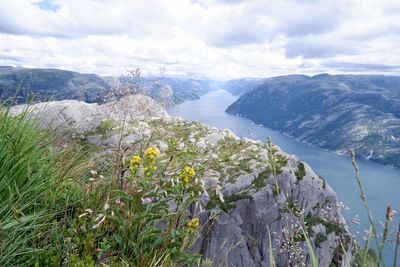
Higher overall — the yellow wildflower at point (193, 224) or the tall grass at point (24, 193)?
the tall grass at point (24, 193)

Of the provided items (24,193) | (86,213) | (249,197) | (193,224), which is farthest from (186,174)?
(249,197)

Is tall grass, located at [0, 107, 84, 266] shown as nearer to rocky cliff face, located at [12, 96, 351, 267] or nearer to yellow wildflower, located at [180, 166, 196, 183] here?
yellow wildflower, located at [180, 166, 196, 183]

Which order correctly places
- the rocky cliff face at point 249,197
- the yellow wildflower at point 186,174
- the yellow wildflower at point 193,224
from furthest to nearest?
the rocky cliff face at point 249,197, the yellow wildflower at point 193,224, the yellow wildflower at point 186,174

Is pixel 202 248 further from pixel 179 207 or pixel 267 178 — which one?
pixel 179 207

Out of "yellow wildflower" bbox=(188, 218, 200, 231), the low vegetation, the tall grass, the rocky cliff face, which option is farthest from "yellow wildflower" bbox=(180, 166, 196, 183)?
the rocky cliff face

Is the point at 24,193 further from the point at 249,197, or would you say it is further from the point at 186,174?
the point at 249,197

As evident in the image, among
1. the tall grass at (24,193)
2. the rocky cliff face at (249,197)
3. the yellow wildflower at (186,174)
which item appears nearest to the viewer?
the tall grass at (24,193)

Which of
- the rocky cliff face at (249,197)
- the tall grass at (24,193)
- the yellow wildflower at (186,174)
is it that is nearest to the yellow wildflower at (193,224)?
the yellow wildflower at (186,174)

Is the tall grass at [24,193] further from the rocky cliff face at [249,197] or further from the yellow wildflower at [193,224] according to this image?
the rocky cliff face at [249,197]

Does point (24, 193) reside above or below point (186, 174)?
below

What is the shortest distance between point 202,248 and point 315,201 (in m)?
5.97

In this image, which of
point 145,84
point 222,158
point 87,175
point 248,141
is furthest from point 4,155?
point 248,141

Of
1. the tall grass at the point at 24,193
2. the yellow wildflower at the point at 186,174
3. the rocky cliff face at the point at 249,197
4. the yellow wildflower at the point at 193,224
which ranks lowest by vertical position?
the rocky cliff face at the point at 249,197

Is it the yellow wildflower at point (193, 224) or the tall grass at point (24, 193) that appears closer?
the tall grass at point (24, 193)
